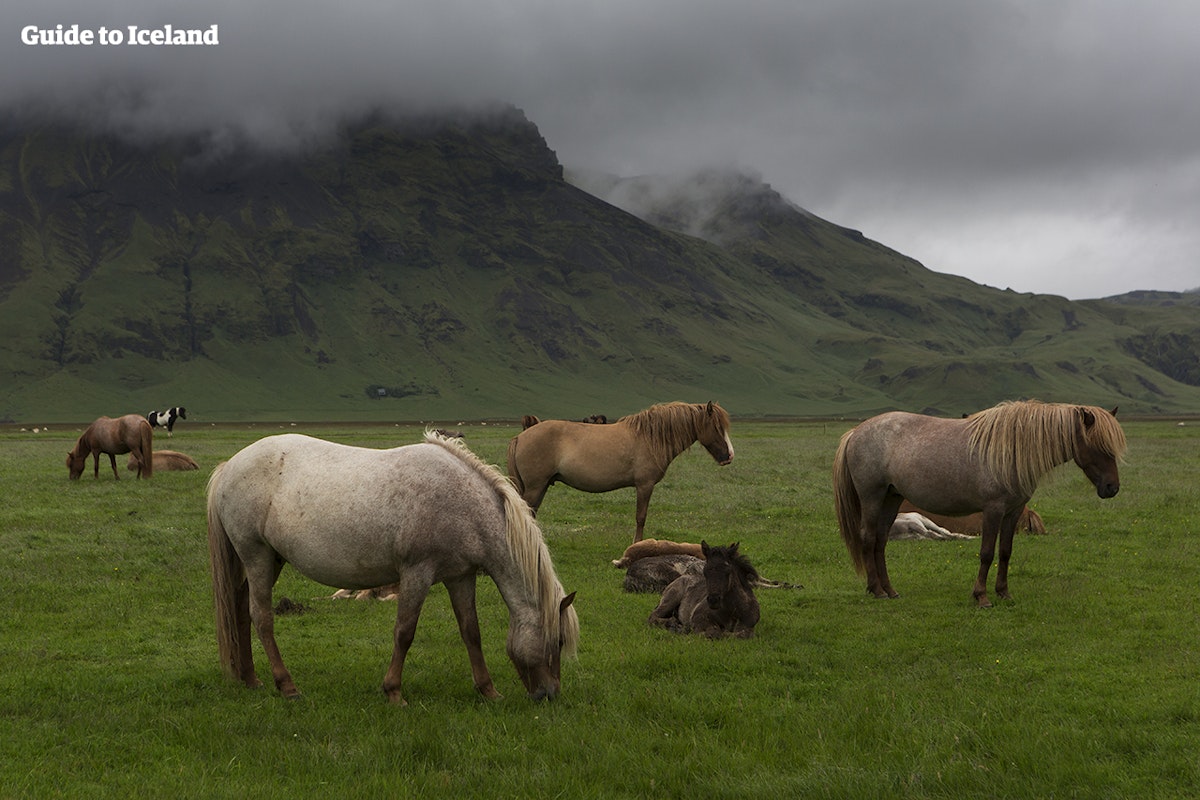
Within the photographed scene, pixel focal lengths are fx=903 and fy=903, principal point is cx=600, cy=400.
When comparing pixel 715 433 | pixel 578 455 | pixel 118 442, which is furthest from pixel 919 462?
pixel 118 442

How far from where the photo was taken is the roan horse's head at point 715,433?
19.8 m

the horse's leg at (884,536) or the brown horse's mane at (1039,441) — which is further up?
the brown horse's mane at (1039,441)

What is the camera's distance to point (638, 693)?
953 centimetres

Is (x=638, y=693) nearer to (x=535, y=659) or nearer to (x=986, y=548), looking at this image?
(x=535, y=659)

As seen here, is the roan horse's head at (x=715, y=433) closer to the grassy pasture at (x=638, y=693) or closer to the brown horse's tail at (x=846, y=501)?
the grassy pasture at (x=638, y=693)

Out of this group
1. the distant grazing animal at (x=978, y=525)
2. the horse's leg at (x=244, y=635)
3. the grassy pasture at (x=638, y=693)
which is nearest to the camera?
the grassy pasture at (x=638, y=693)

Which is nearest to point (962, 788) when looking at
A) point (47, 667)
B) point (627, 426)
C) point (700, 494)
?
point (47, 667)

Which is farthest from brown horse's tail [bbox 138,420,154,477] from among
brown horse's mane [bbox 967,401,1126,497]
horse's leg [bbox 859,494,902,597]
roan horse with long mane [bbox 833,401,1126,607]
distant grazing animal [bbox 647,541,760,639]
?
brown horse's mane [bbox 967,401,1126,497]

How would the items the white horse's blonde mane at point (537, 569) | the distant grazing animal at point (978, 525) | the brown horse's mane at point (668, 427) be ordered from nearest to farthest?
the white horse's blonde mane at point (537, 569) < the brown horse's mane at point (668, 427) < the distant grazing animal at point (978, 525)

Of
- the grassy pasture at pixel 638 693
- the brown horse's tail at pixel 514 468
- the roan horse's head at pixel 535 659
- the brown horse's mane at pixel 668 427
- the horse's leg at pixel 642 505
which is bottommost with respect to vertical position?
the grassy pasture at pixel 638 693

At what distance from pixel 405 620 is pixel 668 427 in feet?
37.0

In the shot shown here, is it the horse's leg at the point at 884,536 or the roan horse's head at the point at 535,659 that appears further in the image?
the horse's leg at the point at 884,536

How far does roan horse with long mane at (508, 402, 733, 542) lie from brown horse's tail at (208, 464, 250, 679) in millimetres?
9775

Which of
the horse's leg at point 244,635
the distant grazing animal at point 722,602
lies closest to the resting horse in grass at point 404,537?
the horse's leg at point 244,635
